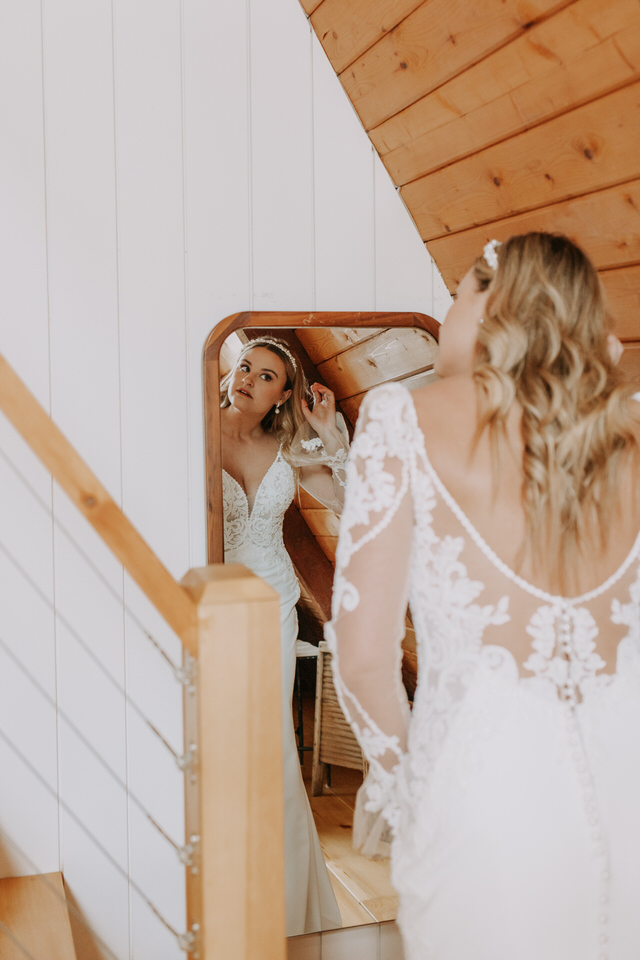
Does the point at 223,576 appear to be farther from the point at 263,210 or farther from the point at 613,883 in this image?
the point at 263,210

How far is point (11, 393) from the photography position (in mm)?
989

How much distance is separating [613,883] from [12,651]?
1.43 metres

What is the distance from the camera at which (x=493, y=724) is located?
1.13 meters

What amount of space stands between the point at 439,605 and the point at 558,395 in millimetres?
334

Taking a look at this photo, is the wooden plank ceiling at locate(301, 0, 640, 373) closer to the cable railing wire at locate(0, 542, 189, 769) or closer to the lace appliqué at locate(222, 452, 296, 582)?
the lace appliqué at locate(222, 452, 296, 582)

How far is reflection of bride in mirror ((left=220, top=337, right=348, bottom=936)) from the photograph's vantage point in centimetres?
208

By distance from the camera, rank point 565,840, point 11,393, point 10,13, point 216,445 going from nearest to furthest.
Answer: point 11,393 → point 565,840 → point 10,13 → point 216,445

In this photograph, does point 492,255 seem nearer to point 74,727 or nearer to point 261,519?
point 261,519

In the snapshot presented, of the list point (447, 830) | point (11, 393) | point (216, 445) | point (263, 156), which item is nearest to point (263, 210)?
point (263, 156)

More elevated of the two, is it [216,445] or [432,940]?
[216,445]

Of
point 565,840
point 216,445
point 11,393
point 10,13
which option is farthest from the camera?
point 216,445

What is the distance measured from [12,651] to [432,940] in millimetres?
1241

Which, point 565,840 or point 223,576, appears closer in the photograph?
point 223,576

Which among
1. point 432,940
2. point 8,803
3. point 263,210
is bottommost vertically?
point 8,803
